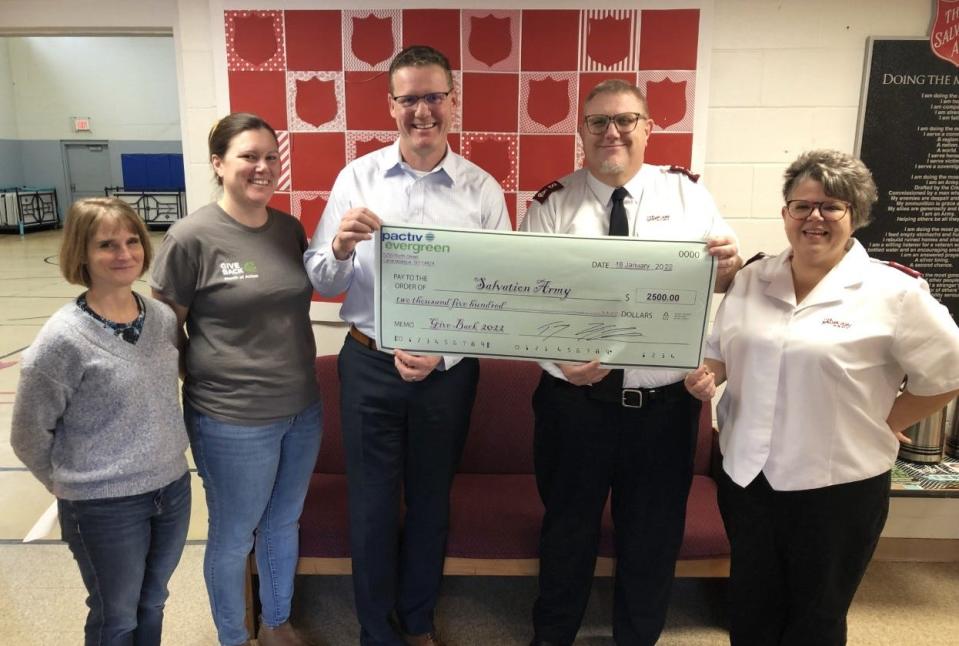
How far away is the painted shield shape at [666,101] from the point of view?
259 cm

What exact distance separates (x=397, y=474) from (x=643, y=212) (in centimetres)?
107

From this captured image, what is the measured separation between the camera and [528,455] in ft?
8.84

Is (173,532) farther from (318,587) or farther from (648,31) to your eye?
(648,31)

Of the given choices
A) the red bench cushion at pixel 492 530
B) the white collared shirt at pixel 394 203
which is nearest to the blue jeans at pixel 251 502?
the red bench cushion at pixel 492 530

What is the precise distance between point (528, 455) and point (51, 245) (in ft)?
39.9

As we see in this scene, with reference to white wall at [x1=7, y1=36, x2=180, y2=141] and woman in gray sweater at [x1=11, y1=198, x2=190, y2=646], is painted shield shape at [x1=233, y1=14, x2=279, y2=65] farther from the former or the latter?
white wall at [x1=7, y1=36, x2=180, y2=141]

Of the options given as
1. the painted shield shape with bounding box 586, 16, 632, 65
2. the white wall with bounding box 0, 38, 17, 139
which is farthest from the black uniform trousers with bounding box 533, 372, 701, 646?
the white wall with bounding box 0, 38, 17, 139

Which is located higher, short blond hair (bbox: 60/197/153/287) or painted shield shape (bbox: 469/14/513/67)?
painted shield shape (bbox: 469/14/513/67)

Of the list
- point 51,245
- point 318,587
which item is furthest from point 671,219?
point 51,245

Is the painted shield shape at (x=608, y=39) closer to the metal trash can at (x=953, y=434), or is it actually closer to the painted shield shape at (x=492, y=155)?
the painted shield shape at (x=492, y=155)

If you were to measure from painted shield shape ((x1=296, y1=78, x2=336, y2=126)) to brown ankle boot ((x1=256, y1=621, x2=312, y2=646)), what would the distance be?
195 cm

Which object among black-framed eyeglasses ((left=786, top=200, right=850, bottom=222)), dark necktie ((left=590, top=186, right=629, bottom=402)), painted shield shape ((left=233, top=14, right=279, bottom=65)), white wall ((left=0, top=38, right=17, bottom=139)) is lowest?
dark necktie ((left=590, top=186, right=629, bottom=402))

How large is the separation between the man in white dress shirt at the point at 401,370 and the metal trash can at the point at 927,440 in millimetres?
1977

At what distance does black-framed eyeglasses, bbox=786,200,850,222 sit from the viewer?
1.49m
